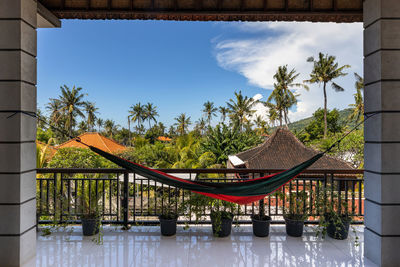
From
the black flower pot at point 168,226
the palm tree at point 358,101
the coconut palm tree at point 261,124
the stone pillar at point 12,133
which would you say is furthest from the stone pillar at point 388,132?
the coconut palm tree at point 261,124

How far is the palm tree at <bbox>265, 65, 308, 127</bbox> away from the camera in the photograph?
2531cm

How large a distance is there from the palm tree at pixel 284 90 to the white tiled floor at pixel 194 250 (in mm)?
24688

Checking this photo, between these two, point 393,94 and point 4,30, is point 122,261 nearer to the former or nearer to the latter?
point 4,30

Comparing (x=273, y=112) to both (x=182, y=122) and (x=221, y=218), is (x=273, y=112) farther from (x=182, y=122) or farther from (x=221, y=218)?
(x=221, y=218)

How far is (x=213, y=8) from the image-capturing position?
97.4 inches

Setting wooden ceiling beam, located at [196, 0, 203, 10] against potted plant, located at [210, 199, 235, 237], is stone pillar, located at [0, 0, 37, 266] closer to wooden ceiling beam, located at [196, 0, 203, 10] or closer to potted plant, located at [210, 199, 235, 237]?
wooden ceiling beam, located at [196, 0, 203, 10]

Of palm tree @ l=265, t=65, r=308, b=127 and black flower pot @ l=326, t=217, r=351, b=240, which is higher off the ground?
palm tree @ l=265, t=65, r=308, b=127

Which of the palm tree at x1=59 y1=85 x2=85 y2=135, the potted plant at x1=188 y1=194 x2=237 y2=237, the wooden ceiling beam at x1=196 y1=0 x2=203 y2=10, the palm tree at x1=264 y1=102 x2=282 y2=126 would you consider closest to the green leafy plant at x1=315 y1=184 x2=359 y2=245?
the potted plant at x1=188 y1=194 x2=237 y2=237

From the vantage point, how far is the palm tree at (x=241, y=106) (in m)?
26.5

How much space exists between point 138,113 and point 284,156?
105 ft

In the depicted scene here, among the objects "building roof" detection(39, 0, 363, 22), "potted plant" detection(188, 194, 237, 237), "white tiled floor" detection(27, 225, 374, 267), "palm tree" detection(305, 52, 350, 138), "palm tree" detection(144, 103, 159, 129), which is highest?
"palm tree" detection(305, 52, 350, 138)

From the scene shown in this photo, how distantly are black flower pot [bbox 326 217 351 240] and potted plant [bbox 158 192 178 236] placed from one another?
1.81 m

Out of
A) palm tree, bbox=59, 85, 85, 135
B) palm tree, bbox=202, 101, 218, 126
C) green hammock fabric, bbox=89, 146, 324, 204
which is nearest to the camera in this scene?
green hammock fabric, bbox=89, 146, 324, 204

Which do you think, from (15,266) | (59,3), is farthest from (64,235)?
(59,3)
